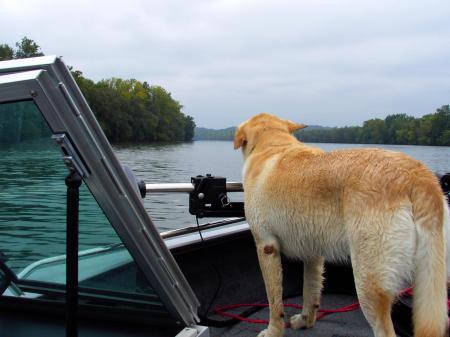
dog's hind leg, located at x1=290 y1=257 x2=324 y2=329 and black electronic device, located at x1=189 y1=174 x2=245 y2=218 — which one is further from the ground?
black electronic device, located at x1=189 y1=174 x2=245 y2=218

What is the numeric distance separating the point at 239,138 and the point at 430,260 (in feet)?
6.14

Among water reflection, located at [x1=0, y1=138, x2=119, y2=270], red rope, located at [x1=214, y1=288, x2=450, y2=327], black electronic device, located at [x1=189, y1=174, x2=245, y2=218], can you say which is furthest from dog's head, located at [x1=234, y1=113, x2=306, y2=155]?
water reflection, located at [x1=0, y1=138, x2=119, y2=270]

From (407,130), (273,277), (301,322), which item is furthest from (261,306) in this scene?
(407,130)

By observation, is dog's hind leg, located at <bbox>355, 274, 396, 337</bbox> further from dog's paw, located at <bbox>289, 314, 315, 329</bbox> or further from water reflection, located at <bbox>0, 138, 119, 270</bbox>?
water reflection, located at <bbox>0, 138, 119, 270</bbox>

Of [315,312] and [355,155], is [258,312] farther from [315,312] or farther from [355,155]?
[355,155]

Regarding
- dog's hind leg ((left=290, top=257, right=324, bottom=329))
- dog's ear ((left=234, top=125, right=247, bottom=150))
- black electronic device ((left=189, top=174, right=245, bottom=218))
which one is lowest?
dog's hind leg ((left=290, top=257, right=324, bottom=329))

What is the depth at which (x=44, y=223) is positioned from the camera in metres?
1.69

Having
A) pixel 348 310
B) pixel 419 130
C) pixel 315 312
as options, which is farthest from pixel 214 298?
pixel 419 130

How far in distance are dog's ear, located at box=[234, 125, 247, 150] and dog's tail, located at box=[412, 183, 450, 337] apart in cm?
167

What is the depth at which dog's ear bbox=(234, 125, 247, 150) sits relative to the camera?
3758mm

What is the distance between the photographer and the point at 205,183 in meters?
3.79

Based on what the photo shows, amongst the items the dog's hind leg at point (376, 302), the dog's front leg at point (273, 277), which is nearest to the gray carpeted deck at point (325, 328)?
the dog's front leg at point (273, 277)

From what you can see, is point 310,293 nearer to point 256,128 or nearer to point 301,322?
point 301,322

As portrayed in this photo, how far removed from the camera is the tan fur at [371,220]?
2.31 m
